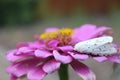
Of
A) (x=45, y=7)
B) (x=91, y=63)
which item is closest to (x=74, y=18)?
(x=45, y=7)

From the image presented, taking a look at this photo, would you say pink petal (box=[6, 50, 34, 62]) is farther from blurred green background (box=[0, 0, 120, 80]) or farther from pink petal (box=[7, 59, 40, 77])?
blurred green background (box=[0, 0, 120, 80])

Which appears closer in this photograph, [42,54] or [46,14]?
[42,54]

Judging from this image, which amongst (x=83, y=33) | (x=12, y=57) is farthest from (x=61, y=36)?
(x=12, y=57)

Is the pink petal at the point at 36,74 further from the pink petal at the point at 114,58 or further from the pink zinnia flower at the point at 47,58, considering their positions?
the pink petal at the point at 114,58

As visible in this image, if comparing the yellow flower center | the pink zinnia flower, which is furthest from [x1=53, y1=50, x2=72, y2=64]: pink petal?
the yellow flower center

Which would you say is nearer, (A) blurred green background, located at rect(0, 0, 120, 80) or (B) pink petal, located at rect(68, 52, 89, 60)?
(B) pink petal, located at rect(68, 52, 89, 60)

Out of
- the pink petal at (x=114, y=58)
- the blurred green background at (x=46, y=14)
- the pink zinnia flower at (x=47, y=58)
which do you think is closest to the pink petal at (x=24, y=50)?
the pink zinnia flower at (x=47, y=58)

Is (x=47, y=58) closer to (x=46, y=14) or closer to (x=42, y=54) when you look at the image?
(x=42, y=54)
